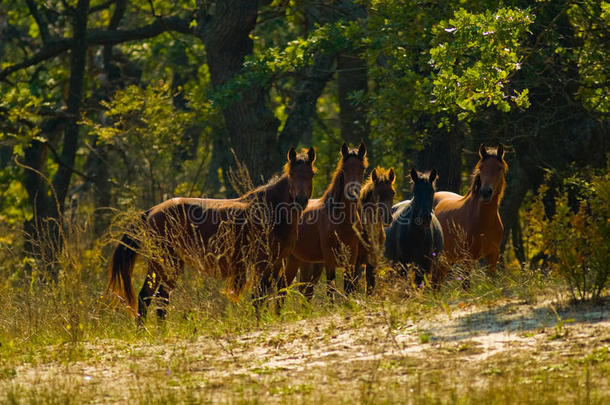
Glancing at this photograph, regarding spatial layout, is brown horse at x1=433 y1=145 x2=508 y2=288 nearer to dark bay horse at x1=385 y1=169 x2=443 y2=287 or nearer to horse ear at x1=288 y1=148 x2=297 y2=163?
dark bay horse at x1=385 y1=169 x2=443 y2=287

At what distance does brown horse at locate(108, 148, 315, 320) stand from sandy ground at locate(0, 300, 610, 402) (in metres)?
1.84

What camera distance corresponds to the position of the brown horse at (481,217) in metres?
11.2

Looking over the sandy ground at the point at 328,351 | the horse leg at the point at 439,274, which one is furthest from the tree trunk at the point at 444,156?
the sandy ground at the point at 328,351

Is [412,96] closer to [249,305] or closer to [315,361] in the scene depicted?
[249,305]

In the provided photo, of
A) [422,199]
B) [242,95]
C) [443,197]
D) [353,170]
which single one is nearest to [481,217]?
[422,199]

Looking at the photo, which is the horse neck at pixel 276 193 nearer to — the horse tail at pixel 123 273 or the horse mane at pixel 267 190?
the horse mane at pixel 267 190

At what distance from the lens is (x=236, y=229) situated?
1073 centimetres

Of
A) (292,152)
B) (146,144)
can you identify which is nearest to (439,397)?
(292,152)

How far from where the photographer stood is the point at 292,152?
1051cm

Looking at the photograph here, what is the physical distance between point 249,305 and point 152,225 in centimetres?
239

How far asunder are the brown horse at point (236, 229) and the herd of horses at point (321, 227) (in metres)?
0.01

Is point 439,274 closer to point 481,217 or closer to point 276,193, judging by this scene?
point 481,217

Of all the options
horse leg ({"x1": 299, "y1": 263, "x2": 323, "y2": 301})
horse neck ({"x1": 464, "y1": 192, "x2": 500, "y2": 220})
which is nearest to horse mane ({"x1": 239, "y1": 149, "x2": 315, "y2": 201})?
horse neck ({"x1": 464, "y1": 192, "x2": 500, "y2": 220})

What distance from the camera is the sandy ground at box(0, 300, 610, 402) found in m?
6.64
